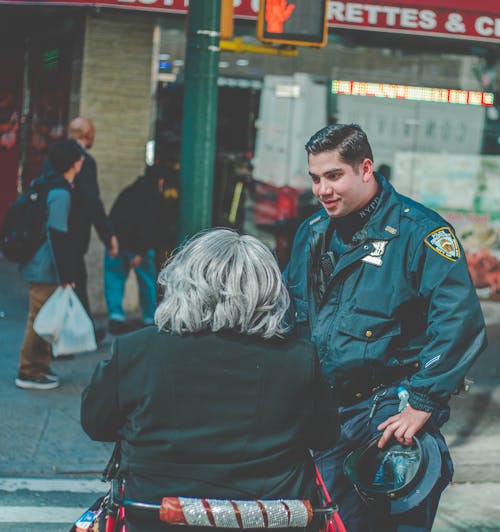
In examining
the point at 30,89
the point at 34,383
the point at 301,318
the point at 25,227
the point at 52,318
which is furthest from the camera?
the point at 30,89

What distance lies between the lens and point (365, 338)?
142 inches

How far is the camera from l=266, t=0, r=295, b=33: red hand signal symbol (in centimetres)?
639

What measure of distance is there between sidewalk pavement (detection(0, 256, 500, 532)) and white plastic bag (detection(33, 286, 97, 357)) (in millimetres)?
392

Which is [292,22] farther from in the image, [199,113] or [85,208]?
[85,208]

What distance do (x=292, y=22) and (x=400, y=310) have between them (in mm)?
3255

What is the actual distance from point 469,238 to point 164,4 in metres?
4.10

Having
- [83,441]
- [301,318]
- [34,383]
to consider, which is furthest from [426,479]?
[34,383]

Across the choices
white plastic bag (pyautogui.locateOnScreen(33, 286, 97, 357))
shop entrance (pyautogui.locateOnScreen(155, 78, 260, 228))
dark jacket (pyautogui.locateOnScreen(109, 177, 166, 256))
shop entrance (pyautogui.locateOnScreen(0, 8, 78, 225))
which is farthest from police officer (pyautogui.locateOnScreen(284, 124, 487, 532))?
shop entrance (pyautogui.locateOnScreen(0, 8, 78, 225))

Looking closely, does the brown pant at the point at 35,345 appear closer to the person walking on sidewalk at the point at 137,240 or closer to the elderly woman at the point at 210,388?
the person walking on sidewalk at the point at 137,240

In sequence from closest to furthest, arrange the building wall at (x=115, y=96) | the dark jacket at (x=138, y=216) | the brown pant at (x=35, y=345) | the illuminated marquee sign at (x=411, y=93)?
the brown pant at (x=35, y=345) < the dark jacket at (x=138, y=216) < the building wall at (x=115, y=96) < the illuminated marquee sign at (x=411, y=93)

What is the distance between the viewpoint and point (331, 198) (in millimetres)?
3676

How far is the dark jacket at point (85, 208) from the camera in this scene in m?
7.63

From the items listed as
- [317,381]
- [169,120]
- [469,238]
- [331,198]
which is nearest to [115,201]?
[169,120]

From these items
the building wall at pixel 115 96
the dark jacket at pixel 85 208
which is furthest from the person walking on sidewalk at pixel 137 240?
the dark jacket at pixel 85 208
